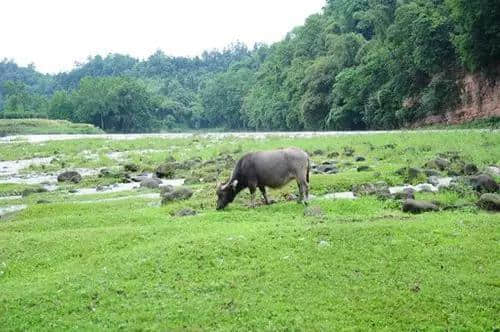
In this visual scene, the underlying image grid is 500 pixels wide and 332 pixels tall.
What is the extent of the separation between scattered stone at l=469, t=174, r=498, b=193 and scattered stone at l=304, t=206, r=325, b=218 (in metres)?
5.67

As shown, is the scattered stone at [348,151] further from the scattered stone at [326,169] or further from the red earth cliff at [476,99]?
the red earth cliff at [476,99]

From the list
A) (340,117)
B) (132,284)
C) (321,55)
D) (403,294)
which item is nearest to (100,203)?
(132,284)

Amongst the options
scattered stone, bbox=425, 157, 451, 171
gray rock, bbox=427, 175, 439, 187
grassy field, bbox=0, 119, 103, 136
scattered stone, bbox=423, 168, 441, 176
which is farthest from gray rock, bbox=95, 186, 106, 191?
grassy field, bbox=0, 119, 103, 136

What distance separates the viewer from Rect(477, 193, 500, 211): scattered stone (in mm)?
16969

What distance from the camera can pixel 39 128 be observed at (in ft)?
416

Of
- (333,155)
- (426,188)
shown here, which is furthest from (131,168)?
(426,188)

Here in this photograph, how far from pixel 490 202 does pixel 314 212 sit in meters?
5.12

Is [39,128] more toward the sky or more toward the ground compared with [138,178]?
more toward the ground

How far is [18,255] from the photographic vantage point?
15570 mm

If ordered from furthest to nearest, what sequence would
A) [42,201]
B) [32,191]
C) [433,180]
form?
[32,191] < [42,201] < [433,180]

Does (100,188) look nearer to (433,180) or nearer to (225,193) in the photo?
(225,193)

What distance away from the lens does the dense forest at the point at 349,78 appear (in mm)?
59709

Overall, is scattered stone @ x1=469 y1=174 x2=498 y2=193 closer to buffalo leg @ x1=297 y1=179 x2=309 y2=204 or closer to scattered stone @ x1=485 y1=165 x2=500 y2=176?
scattered stone @ x1=485 y1=165 x2=500 y2=176

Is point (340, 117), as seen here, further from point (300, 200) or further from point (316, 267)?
point (316, 267)
